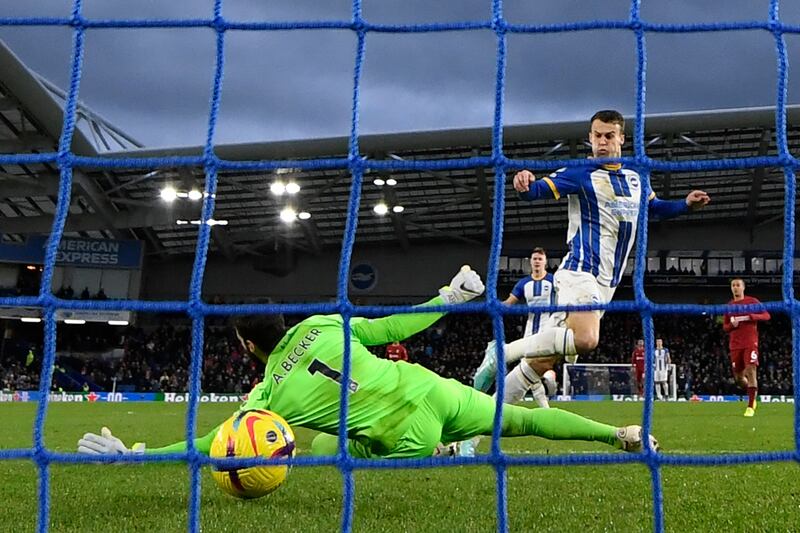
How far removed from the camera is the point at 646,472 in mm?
4793

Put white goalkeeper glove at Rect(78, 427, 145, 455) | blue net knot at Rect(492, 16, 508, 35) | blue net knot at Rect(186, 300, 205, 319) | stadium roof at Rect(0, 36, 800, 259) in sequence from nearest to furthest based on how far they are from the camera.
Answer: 1. blue net knot at Rect(186, 300, 205, 319)
2. blue net knot at Rect(492, 16, 508, 35)
3. white goalkeeper glove at Rect(78, 427, 145, 455)
4. stadium roof at Rect(0, 36, 800, 259)

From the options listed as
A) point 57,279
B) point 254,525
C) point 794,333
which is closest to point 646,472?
point 794,333

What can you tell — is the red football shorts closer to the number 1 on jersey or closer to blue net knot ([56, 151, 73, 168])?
the number 1 on jersey

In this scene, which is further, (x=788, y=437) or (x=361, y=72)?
(x=788, y=437)

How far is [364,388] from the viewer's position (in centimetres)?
403

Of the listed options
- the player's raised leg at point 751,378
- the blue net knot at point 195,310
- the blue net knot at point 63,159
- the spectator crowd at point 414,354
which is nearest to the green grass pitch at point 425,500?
the blue net knot at point 195,310

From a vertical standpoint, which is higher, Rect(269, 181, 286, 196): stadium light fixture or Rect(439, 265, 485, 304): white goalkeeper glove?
Rect(269, 181, 286, 196): stadium light fixture

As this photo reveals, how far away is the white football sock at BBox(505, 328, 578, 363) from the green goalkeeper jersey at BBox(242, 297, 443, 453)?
1332 mm

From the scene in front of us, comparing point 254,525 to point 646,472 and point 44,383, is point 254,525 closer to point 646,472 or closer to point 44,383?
point 44,383

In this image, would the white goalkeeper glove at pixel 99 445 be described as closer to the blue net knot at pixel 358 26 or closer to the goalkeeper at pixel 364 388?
the goalkeeper at pixel 364 388

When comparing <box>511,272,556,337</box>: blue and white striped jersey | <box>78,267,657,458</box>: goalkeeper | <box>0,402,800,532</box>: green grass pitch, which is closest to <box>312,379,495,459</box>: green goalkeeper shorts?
<box>78,267,657,458</box>: goalkeeper

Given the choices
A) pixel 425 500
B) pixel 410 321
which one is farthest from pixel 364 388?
pixel 425 500

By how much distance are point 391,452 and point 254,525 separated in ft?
3.20

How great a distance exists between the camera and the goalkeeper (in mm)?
4035
